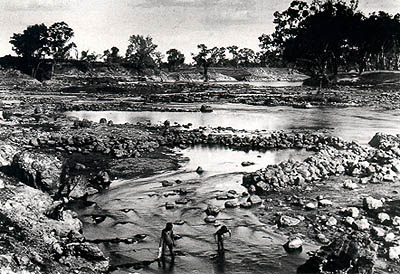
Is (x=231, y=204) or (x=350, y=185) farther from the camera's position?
(x=350, y=185)

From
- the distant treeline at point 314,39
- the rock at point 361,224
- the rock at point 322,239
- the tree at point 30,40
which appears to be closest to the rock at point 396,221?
the rock at point 361,224

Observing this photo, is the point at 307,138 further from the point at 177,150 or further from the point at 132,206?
the point at 132,206

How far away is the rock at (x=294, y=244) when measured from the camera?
453 inches

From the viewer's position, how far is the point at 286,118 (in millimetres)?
38438

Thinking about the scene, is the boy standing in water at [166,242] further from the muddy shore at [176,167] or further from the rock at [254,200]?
the rock at [254,200]

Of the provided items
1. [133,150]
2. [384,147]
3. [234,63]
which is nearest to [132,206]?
[133,150]

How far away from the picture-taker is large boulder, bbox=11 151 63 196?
15844 mm

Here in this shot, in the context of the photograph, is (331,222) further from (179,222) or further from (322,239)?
(179,222)

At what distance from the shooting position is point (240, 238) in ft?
41.1

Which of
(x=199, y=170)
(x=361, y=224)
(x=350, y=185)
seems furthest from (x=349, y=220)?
(x=199, y=170)

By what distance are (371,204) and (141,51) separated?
119 meters

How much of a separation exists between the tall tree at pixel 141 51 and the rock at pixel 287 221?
112350 mm

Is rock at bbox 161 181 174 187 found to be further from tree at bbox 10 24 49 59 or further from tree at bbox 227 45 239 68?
tree at bbox 227 45 239 68

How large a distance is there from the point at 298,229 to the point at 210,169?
26.0 feet
